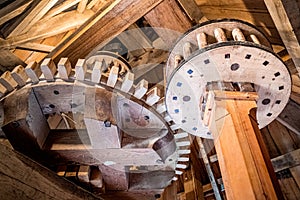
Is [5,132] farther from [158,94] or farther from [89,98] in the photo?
[158,94]

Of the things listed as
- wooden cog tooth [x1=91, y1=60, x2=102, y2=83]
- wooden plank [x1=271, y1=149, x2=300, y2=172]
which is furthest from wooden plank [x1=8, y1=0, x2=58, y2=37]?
wooden plank [x1=271, y1=149, x2=300, y2=172]

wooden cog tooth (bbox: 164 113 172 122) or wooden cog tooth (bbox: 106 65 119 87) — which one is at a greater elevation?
wooden cog tooth (bbox: 106 65 119 87)

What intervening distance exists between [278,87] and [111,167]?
3.59ft

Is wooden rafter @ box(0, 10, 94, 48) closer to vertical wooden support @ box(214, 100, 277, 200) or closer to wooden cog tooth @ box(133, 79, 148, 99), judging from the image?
wooden cog tooth @ box(133, 79, 148, 99)

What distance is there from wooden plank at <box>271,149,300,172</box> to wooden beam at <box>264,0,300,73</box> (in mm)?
1632

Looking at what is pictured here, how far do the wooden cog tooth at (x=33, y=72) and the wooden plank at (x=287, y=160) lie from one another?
8.08ft

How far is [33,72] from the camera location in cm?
150

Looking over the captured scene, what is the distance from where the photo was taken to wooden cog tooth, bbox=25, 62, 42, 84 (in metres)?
1.49

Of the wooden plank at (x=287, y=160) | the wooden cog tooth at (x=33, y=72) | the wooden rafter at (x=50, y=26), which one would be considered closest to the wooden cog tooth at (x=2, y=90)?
the wooden cog tooth at (x=33, y=72)

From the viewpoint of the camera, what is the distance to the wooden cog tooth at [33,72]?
149 centimetres

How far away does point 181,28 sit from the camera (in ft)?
6.20

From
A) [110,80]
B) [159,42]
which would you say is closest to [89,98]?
[110,80]

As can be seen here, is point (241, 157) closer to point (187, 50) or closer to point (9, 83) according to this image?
point (187, 50)

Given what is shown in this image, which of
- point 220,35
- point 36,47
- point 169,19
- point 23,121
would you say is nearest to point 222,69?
point 220,35
